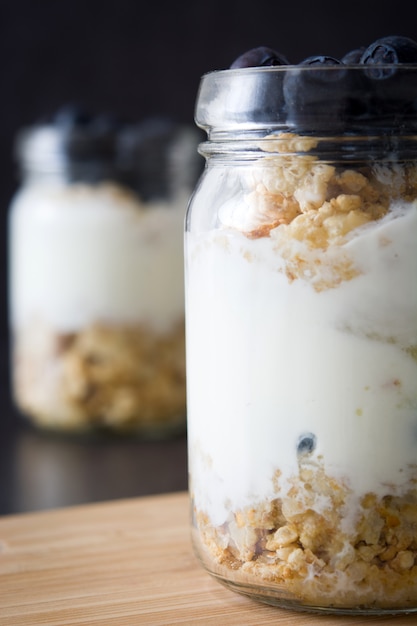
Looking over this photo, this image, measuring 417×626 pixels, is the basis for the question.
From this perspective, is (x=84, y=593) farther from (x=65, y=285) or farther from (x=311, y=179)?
(x=65, y=285)

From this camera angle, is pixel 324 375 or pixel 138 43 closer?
pixel 324 375

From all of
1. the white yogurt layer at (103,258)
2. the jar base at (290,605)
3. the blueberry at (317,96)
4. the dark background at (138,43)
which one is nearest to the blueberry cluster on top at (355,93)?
the blueberry at (317,96)

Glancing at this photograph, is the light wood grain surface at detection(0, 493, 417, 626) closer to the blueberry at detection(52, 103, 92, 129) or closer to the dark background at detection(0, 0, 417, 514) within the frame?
the blueberry at detection(52, 103, 92, 129)

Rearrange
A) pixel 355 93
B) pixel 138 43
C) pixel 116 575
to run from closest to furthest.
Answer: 1. pixel 355 93
2. pixel 116 575
3. pixel 138 43

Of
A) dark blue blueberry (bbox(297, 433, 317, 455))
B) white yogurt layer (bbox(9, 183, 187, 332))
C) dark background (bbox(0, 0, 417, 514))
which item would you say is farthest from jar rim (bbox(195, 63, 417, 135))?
dark background (bbox(0, 0, 417, 514))

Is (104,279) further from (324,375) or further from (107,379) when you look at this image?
(324,375)

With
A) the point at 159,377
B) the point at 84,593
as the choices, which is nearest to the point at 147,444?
the point at 159,377

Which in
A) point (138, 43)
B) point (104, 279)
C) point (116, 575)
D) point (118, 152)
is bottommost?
point (116, 575)

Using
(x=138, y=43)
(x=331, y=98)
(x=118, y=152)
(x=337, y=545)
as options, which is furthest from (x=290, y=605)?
(x=138, y=43)
